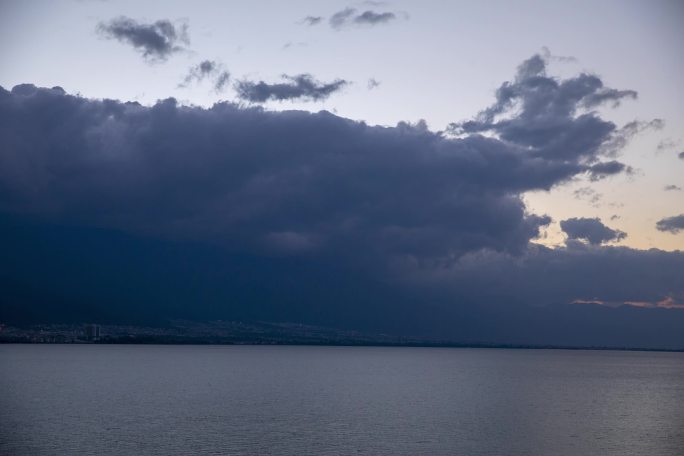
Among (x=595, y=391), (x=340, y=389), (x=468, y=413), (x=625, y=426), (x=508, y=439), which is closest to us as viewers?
(x=508, y=439)

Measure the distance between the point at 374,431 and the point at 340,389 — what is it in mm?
70052

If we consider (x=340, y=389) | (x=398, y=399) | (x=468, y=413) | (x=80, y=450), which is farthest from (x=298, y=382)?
(x=80, y=450)

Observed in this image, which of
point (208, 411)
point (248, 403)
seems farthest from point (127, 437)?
point (248, 403)

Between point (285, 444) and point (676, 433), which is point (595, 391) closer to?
point (676, 433)

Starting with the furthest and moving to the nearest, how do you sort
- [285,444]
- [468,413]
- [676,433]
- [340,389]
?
1. [340,389]
2. [468,413]
3. [676,433]
4. [285,444]

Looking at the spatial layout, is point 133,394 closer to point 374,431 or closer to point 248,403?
point 248,403

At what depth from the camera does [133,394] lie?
139000 mm

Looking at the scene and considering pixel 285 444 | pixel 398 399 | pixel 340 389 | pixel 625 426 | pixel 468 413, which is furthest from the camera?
pixel 340 389

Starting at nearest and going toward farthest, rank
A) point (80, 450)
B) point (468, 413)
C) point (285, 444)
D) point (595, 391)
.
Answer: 1. point (80, 450)
2. point (285, 444)
3. point (468, 413)
4. point (595, 391)

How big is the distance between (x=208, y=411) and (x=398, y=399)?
42.2 meters

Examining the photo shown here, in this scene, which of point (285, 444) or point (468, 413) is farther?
point (468, 413)

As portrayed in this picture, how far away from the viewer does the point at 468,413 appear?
118 metres

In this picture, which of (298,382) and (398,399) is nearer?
(398,399)

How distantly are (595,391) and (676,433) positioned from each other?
8101cm
